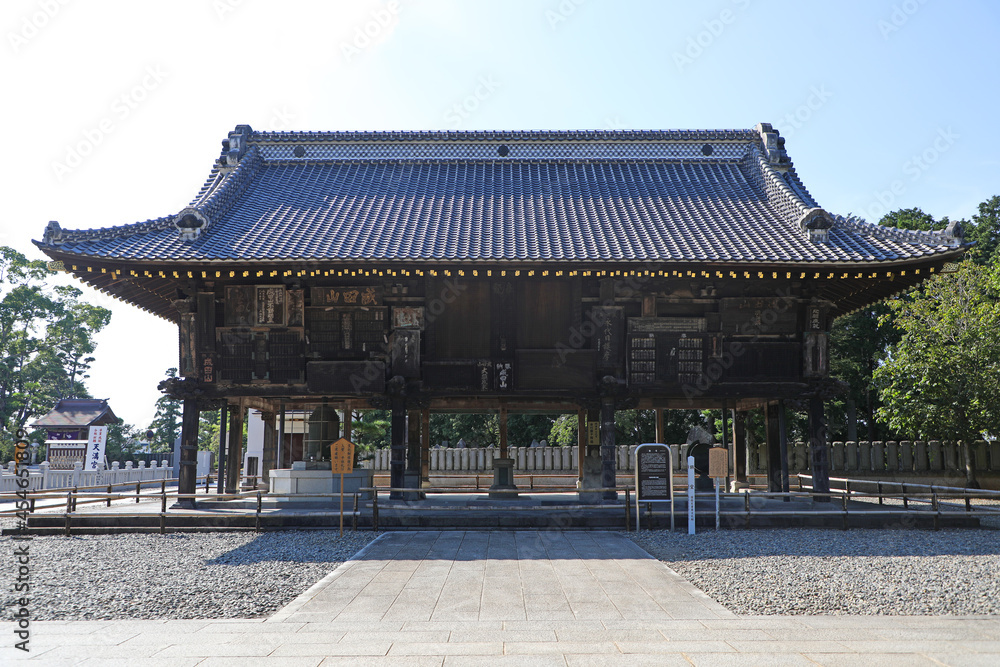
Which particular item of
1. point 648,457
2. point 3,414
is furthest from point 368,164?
point 3,414

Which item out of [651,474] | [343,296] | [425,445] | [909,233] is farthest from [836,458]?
[343,296]

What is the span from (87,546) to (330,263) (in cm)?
715

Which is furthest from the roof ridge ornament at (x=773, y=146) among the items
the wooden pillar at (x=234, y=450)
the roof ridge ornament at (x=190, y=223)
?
the wooden pillar at (x=234, y=450)

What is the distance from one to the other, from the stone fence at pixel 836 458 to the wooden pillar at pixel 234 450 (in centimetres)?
730

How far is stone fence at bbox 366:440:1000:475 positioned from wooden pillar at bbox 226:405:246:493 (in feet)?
24.0

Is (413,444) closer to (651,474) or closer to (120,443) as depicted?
(651,474)

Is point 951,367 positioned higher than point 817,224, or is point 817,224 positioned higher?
point 817,224

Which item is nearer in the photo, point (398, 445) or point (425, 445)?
point (398, 445)

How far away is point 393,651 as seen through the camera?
5.87 metres

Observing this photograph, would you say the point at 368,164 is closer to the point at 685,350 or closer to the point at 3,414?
the point at 685,350

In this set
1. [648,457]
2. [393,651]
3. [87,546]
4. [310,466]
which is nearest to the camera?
[393,651]

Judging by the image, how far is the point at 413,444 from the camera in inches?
671

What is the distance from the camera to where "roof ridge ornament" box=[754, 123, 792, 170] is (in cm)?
1962

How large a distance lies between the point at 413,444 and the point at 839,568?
34.2 feet
